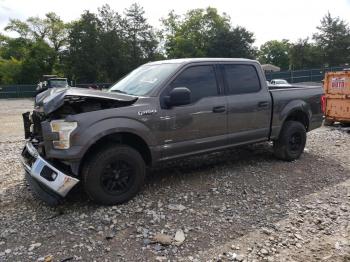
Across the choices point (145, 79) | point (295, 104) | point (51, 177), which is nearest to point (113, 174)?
point (51, 177)

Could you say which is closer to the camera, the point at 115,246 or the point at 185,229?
the point at 115,246

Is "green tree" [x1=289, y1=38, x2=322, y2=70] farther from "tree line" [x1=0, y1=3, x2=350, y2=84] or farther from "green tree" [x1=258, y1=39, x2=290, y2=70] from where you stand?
"green tree" [x1=258, y1=39, x2=290, y2=70]

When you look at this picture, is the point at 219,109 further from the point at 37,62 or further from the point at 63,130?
the point at 37,62

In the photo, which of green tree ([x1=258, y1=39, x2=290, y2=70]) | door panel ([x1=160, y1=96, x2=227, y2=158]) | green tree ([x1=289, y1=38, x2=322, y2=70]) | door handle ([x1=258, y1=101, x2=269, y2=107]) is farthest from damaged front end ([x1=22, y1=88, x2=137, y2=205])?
green tree ([x1=258, y1=39, x2=290, y2=70])

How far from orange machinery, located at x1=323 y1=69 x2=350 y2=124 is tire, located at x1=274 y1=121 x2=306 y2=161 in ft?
15.5

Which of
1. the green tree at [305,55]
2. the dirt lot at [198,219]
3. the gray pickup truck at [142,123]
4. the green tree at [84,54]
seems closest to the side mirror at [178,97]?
the gray pickup truck at [142,123]

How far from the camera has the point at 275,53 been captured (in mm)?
84438

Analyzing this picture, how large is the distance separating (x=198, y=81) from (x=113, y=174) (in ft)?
6.18

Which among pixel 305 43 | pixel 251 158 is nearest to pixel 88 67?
pixel 305 43

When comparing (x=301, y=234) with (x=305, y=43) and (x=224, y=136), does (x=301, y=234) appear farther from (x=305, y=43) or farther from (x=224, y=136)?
(x=305, y=43)

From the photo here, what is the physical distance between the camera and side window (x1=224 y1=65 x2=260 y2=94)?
18.3ft

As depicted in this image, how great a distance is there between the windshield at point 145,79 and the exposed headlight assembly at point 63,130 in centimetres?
115

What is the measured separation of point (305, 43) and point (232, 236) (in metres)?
60.7

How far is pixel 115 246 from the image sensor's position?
3.63 metres
